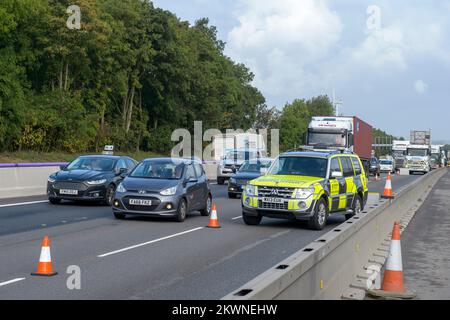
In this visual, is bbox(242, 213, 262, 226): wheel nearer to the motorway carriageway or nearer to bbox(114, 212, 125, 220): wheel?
the motorway carriageway

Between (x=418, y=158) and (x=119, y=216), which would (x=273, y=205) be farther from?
(x=418, y=158)

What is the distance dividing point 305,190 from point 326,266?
8.08 meters

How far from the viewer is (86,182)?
20.2 meters

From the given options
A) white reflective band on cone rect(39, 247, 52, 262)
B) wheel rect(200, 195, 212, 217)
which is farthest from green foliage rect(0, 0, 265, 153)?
white reflective band on cone rect(39, 247, 52, 262)

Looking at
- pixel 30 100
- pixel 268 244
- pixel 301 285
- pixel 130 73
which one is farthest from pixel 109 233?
pixel 130 73

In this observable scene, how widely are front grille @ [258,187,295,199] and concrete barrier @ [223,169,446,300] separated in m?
2.29

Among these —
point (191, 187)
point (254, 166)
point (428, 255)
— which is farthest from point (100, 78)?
point (428, 255)

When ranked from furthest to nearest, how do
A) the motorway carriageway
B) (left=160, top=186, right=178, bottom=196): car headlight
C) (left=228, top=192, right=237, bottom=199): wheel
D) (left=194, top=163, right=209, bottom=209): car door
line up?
(left=228, top=192, right=237, bottom=199): wheel < (left=194, top=163, right=209, bottom=209): car door < (left=160, top=186, right=178, bottom=196): car headlight < the motorway carriageway

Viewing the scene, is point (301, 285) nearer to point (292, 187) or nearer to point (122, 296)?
point (122, 296)

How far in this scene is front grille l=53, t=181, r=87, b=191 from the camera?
20172 mm

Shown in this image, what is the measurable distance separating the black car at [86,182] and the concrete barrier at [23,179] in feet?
8.82

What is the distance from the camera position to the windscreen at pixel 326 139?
117 feet

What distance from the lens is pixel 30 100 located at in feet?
181

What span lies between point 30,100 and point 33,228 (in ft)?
137
